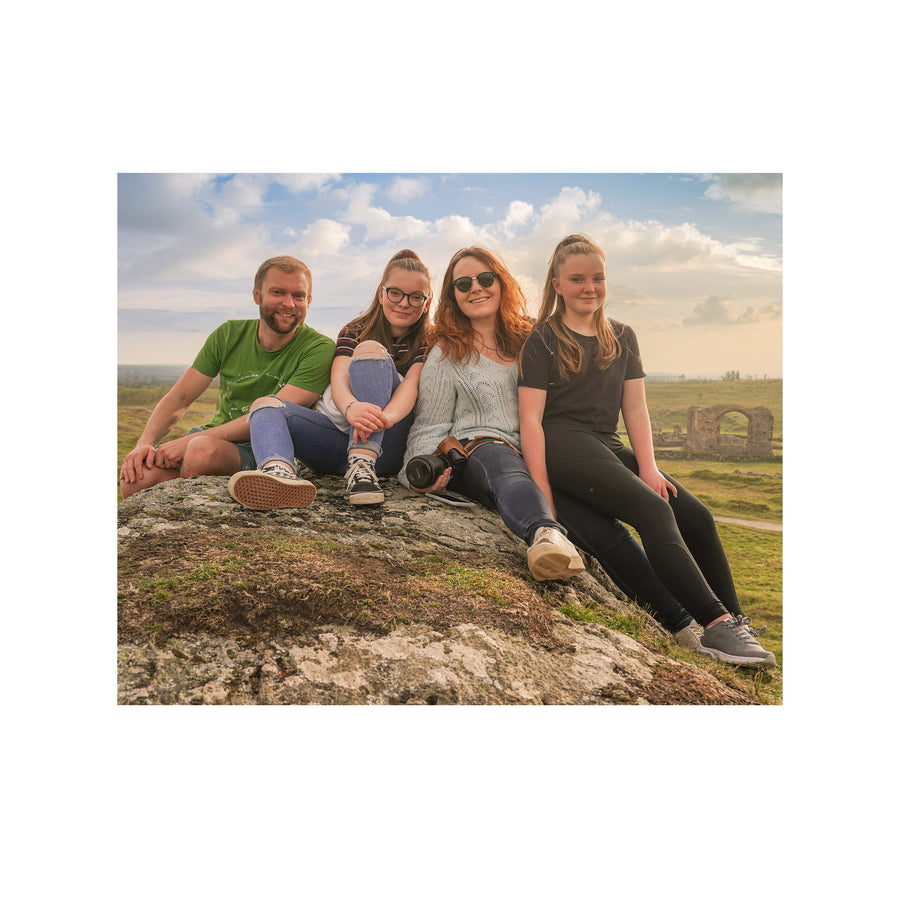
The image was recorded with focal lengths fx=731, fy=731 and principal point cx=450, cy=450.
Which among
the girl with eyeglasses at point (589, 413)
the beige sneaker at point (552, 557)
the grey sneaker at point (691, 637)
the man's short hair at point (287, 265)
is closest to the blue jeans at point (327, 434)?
the man's short hair at point (287, 265)

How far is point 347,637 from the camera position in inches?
134

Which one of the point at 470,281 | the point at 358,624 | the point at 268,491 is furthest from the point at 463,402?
the point at 358,624

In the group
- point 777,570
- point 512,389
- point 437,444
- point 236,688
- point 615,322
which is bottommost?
point 236,688

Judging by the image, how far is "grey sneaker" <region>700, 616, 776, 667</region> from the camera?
12.7 ft

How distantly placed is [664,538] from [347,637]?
5.81 ft

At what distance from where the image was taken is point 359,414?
4.23m

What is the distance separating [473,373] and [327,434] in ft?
3.14

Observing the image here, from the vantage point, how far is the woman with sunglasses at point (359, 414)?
407 cm

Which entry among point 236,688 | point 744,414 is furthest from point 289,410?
point 744,414

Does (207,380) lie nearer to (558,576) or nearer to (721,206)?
(558,576)

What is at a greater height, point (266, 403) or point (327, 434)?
point (266, 403)

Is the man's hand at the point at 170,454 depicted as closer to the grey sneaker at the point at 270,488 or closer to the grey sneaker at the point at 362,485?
the grey sneaker at the point at 270,488

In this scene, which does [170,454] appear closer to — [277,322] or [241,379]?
[241,379]

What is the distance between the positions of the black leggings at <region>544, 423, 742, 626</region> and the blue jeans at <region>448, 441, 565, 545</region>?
0.96 feet
